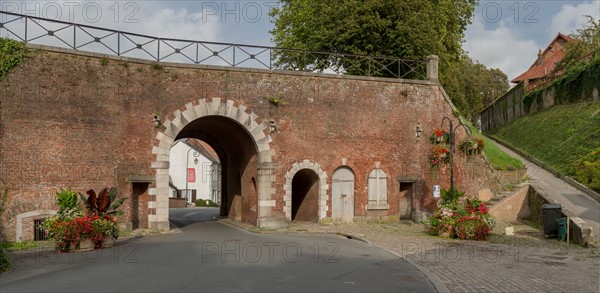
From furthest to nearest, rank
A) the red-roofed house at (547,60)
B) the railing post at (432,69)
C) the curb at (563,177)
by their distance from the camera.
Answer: the red-roofed house at (547,60) → the railing post at (432,69) → the curb at (563,177)

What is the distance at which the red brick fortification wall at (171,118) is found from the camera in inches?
740

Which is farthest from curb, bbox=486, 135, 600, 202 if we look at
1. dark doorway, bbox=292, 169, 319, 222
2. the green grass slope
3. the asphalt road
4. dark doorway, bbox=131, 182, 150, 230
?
dark doorway, bbox=131, 182, 150, 230

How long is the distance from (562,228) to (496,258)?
5676 millimetres

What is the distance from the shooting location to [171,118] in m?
21.4

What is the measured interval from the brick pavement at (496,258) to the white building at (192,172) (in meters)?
35.4

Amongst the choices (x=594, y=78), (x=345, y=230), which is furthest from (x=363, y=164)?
(x=594, y=78)

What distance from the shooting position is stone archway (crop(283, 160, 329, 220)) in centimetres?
2312

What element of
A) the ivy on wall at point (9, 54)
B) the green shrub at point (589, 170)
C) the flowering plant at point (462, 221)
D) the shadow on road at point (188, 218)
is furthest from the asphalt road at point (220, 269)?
the green shrub at point (589, 170)

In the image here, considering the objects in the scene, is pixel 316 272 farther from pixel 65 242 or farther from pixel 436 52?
pixel 436 52

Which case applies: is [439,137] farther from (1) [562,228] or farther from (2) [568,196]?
(1) [562,228]

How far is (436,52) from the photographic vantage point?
30875 millimetres

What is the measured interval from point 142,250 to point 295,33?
24.7 metres

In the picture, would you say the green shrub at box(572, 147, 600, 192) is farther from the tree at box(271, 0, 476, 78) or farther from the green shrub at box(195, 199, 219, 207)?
the green shrub at box(195, 199, 219, 207)

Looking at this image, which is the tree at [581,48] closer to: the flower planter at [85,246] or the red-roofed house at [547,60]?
the red-roofed house at [547,60]
